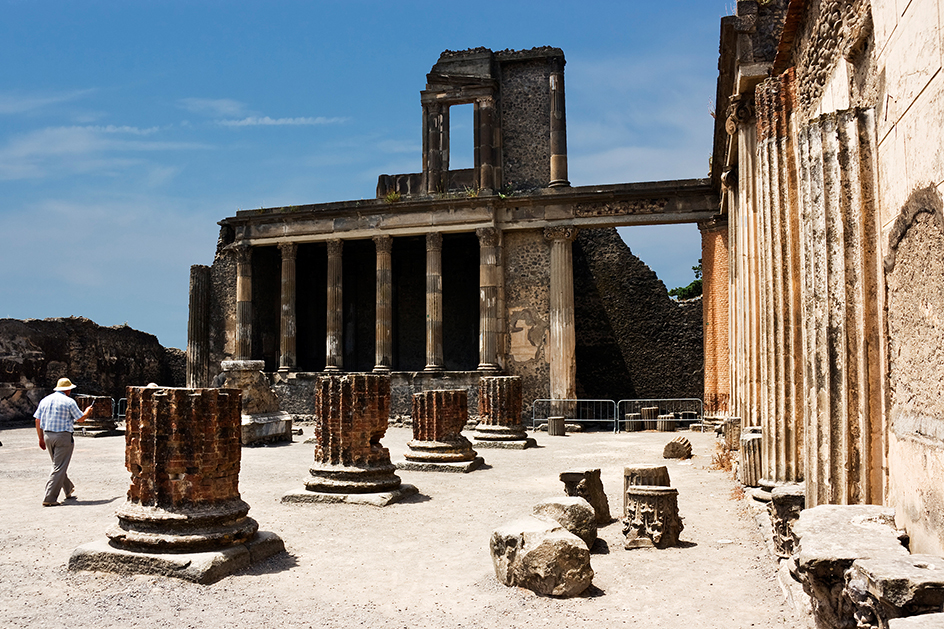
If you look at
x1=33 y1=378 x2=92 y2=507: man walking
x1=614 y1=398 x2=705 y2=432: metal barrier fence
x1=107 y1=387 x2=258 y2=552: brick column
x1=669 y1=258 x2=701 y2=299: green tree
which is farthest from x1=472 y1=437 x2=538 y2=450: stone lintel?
x1=669 y1=258 x2=701 y2=299: green tree

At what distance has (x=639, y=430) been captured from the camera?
18828 mm

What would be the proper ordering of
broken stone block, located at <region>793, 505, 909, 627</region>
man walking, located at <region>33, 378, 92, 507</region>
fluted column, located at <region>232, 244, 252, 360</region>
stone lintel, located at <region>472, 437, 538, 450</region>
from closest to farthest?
broken stone block, located at <region>793, 505, 909, 627</region>, man walking, located at <region>33, 378, 92, 507</region>, stone lintel, located at <region>472, 437, 538, 450</region>, fluted column, located at <region>232, 244, 252, 360</region>

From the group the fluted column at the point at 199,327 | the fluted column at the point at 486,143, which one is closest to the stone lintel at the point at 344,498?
the fluted column at the point at 486,143

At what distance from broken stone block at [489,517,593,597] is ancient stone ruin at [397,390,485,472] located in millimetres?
5816

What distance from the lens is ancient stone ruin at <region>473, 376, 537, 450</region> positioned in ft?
46.5

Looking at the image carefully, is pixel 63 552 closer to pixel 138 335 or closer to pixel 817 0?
pixel 817 0

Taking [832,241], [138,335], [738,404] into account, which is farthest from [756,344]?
[138,335]

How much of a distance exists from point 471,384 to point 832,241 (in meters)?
16.2

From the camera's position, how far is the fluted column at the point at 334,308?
2138cm

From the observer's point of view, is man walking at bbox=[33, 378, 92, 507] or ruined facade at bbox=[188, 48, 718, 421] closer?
man walking at bbox=[33, 378, 92, 507]

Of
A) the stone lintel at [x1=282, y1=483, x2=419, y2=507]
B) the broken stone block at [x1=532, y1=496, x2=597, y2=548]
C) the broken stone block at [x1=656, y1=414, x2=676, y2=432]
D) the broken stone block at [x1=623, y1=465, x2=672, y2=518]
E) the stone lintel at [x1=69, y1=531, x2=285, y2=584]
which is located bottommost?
the broken stone block at [x1=656, y1=414, x2=676, y2=432]

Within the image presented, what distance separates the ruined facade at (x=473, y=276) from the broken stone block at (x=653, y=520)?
1344 centimetres

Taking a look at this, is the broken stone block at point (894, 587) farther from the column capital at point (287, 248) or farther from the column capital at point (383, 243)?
the column capital at point (287, 248)

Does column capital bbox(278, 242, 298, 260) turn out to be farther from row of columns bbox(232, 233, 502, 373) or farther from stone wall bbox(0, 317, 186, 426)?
stone wall bbox(0, 317, 186, 426)
